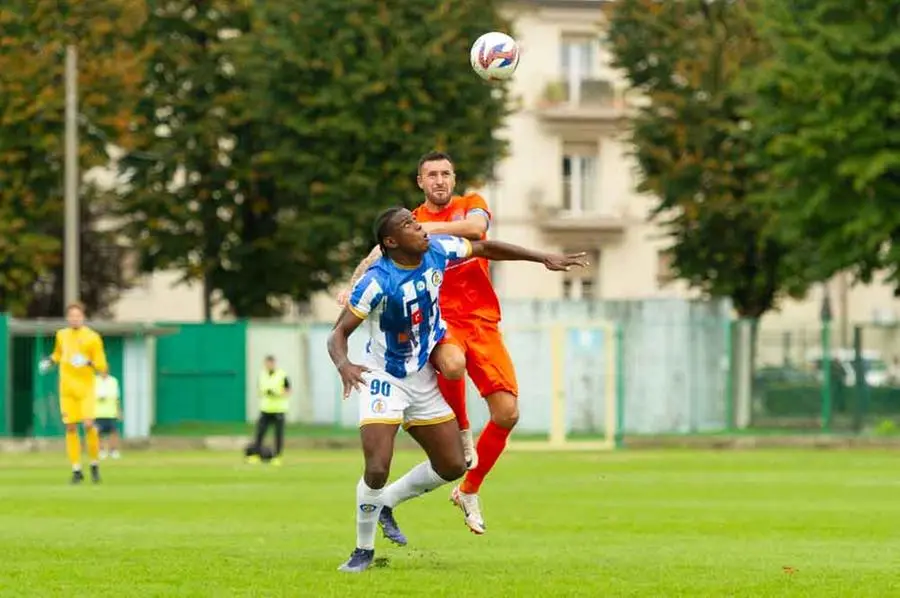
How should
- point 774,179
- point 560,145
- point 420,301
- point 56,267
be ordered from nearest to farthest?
point 420,301, point 774,179, point 56,267, point 560,145

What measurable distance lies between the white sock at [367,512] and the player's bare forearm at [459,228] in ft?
5.63

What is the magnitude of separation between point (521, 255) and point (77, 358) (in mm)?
14992

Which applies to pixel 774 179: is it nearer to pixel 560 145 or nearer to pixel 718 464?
pixel 718 464

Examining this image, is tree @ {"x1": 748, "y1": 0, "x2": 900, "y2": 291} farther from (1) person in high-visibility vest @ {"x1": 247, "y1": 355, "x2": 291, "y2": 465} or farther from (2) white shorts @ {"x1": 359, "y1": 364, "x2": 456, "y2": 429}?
(2) white shorts @ {"x1": 359, "y1": 364, "x2": 456, "y2": 429}

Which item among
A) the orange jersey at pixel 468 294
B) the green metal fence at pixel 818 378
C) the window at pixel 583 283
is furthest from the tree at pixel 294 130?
the orange jersey at pixel 468 294

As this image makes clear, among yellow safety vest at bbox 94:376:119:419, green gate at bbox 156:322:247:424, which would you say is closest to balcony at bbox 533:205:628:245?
green gate at bbox 156:322:247:424

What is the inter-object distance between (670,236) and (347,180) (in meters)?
8.21

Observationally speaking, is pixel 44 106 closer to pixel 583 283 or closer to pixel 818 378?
pixel 818 378

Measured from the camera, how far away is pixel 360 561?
539 inches

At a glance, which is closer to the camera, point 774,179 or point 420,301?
point 420,301

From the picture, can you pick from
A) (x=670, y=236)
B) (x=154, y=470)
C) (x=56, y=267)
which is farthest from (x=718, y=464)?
(x=56, y=267)

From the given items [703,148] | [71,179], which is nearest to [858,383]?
[703,148]

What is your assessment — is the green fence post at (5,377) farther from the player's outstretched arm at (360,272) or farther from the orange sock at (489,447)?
the player's outstretched arm at (360,272)

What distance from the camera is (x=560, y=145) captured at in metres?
78.8
